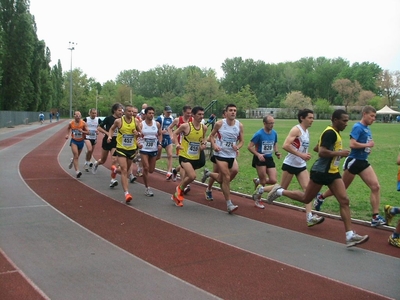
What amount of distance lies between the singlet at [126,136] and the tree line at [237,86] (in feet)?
212

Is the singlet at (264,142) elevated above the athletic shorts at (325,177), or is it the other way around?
the singlet at (264,142)

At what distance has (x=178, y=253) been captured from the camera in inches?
247

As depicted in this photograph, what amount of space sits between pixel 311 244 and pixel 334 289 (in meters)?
1.84

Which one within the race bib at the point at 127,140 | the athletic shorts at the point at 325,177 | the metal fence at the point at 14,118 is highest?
the race bib at the point at 127,140

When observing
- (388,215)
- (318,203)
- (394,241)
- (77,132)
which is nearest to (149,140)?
(77,132)

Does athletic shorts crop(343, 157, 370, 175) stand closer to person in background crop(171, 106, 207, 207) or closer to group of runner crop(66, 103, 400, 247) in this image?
group of runner crop(66, 103, 400, 247)

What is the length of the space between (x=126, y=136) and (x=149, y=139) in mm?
1093

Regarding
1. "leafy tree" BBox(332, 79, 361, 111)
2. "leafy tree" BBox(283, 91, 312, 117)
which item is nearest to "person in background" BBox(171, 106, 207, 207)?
"leafy tree" BBox(283, 91, 312, 117)

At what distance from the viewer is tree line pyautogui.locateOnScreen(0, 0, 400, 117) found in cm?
8644

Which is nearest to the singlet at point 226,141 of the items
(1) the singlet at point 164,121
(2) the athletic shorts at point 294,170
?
(2) the athletic shorts at point 294,170

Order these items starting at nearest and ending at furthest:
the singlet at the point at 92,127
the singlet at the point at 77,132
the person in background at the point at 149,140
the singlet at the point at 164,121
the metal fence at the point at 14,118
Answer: the person in background at the point at 149,140, the singlet at the point at 77,132, the singlet at the point at 164,121, the singlet at the point at 92,127, the metal fence at the point at 14,118

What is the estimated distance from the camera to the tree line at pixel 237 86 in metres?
86.4

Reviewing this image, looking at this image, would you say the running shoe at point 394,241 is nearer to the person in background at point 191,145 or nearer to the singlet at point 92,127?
the person in background at point 191,145

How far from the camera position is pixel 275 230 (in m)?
7.71
